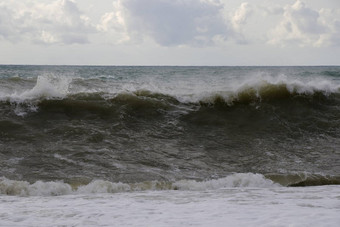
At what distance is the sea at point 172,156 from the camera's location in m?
4.32

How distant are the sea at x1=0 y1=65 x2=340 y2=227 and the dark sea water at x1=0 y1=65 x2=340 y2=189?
23 millimetres

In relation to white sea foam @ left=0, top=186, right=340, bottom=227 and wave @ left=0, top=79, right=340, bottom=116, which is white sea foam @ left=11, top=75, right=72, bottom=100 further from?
white sea foam @ left=0, top=186, right=340, bottom=227

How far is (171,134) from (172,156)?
1.48 m

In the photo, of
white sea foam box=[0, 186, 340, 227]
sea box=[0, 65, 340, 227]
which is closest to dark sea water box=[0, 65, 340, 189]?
sea box=[0, 65, 340, 227]

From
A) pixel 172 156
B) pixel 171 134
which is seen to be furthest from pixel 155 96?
pixel 172 156

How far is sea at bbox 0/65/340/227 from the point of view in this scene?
4316 millimetres

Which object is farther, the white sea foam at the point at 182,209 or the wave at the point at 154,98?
the wave at the point at 154,98

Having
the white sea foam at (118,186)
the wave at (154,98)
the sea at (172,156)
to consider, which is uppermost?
the wave at (154,98)

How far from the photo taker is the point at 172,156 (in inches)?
316

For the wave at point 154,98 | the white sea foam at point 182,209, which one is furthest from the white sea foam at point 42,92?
the white sea foam at point 182,209

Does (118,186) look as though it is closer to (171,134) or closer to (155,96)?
(171,134)

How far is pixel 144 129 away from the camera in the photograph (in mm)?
9664

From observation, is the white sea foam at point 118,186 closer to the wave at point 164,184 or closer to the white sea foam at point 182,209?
the wave at point 164,184

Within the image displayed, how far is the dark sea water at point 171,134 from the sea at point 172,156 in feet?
0.07
